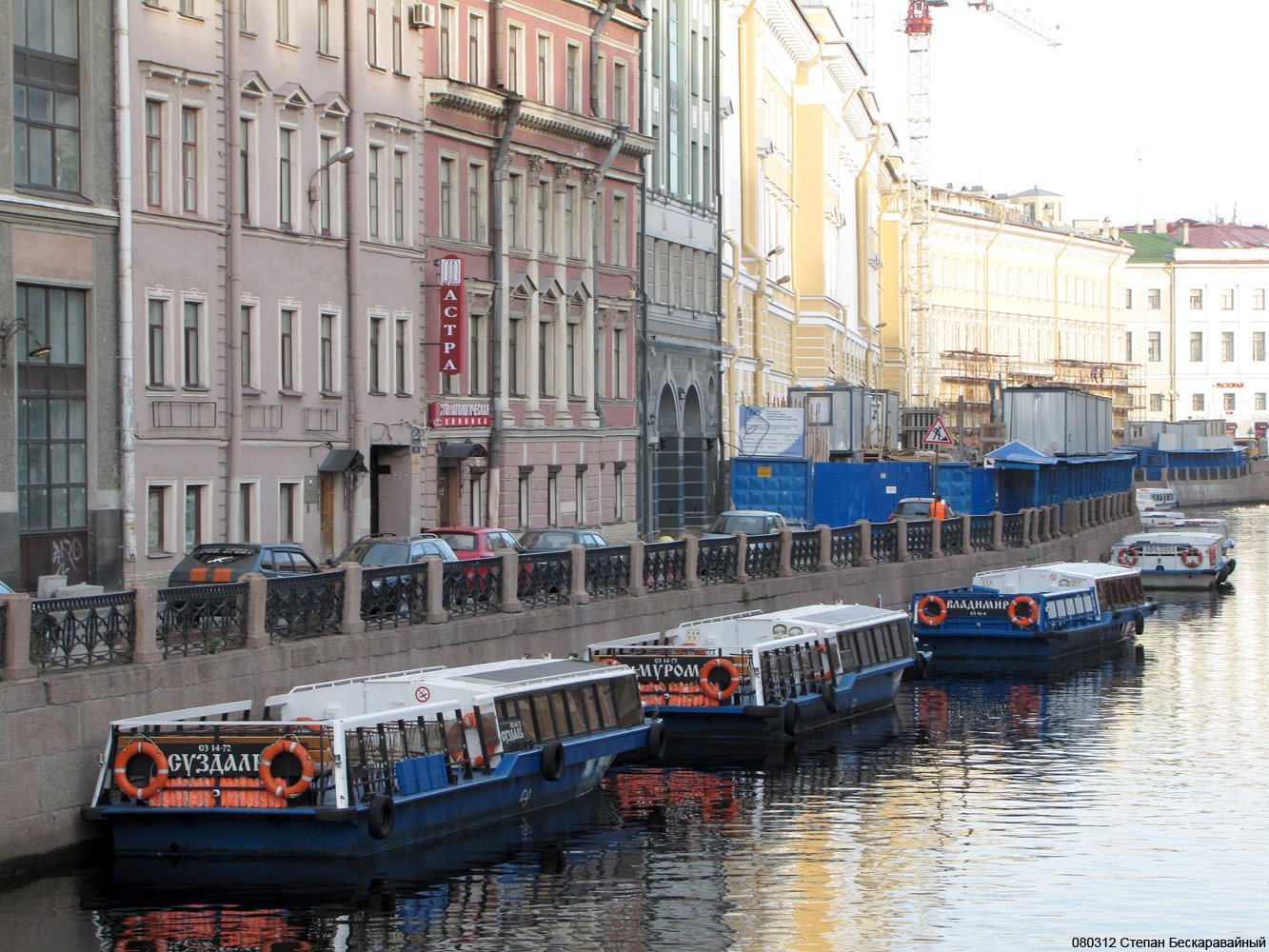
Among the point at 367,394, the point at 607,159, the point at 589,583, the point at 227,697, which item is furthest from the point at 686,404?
the point at 227,697

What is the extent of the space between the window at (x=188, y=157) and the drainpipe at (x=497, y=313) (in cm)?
1139

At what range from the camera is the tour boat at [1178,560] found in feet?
197

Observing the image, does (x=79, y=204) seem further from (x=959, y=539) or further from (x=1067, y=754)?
(x=959, y=539)

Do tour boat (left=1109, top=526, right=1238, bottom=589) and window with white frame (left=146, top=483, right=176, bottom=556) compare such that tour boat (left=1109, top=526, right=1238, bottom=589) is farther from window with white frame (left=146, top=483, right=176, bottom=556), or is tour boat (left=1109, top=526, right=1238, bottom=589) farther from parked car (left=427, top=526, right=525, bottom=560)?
window with white frame (left=146, top=483, right=176, bottom=556)

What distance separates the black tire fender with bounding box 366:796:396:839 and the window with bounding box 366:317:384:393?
75.4 feet

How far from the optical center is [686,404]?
6203 cm

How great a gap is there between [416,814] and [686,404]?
4043cm

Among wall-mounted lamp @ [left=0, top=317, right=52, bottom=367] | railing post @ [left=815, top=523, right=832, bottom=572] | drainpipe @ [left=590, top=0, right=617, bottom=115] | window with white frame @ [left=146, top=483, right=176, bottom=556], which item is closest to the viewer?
wall-mounted lamp @ [left=0, top=317, right=52, bottom=367]

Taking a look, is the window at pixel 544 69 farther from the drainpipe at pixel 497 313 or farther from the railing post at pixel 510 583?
the railing post at pixel 510 583

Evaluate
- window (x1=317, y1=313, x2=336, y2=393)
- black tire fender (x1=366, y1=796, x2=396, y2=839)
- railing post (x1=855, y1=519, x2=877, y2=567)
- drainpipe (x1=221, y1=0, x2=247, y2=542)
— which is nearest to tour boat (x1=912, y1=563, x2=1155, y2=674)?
railing post (x1=855, y1=519, x2=877, y2=567)

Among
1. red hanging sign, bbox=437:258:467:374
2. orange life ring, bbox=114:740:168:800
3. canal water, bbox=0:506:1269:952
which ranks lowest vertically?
canal water, bbox=0:506:1269:952

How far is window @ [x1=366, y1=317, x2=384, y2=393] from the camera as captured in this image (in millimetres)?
43594

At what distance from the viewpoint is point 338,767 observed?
824 inches

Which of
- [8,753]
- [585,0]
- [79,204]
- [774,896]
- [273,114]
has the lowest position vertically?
[774,896]
